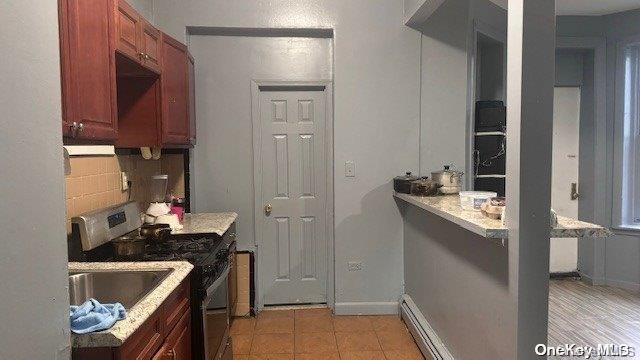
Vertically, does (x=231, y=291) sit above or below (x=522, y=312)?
below

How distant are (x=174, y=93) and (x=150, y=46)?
1.37ft

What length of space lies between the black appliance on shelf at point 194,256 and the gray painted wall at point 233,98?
38.6 inches

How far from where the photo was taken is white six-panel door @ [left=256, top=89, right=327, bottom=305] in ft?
11.6

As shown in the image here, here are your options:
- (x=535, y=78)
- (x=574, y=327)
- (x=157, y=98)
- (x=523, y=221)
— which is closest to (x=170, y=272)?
(x=157, y=98)

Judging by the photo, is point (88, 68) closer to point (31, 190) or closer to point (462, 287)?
point (31, 190)

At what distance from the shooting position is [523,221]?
1.58m

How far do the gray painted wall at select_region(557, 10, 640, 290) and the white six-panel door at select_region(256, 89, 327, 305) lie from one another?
9.43 feet

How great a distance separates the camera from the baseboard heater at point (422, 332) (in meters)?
2.46

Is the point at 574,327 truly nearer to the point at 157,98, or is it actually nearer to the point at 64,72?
the point at 157,98

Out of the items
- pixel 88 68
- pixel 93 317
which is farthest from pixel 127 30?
pixel 93 317

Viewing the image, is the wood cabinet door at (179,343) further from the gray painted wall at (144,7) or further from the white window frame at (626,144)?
the white window frame at (626,144)

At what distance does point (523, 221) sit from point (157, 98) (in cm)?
220

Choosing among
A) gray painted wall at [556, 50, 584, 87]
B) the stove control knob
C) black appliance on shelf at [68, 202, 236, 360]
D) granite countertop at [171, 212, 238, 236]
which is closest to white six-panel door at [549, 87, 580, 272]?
gray painted wall at [556, 50, 584, 87]

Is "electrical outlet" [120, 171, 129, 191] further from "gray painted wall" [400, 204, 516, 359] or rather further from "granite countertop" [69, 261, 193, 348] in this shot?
"gray painted wall" [400, 204, 516, 359]
